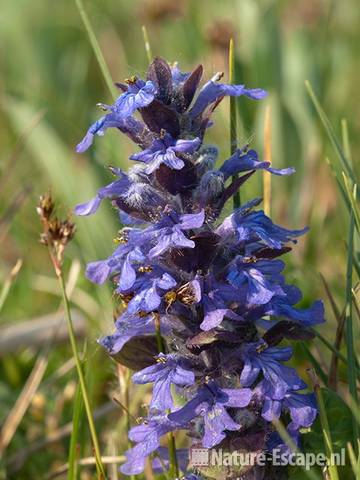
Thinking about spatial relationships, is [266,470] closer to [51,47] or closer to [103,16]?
[51,47]

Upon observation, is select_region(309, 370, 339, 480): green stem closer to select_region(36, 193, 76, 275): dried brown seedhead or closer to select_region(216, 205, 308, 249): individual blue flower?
select_region(216, 205, 308, 249): individual blue flower

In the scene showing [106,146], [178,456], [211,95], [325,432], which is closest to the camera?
[325,432]

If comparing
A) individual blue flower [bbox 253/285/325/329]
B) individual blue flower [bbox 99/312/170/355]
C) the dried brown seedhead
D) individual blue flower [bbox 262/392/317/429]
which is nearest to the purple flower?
individual blue flower [bbox 262/392/317/429]

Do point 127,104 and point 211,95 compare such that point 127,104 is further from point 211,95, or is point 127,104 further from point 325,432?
point 325,432

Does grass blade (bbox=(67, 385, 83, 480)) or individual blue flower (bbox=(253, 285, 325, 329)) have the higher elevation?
individual blue flower (bbox=(253, 285, 325, 329))

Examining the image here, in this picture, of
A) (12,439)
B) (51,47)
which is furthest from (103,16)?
(12,439)

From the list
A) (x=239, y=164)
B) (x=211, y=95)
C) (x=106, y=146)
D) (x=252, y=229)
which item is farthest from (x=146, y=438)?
(x=106, y=146)
